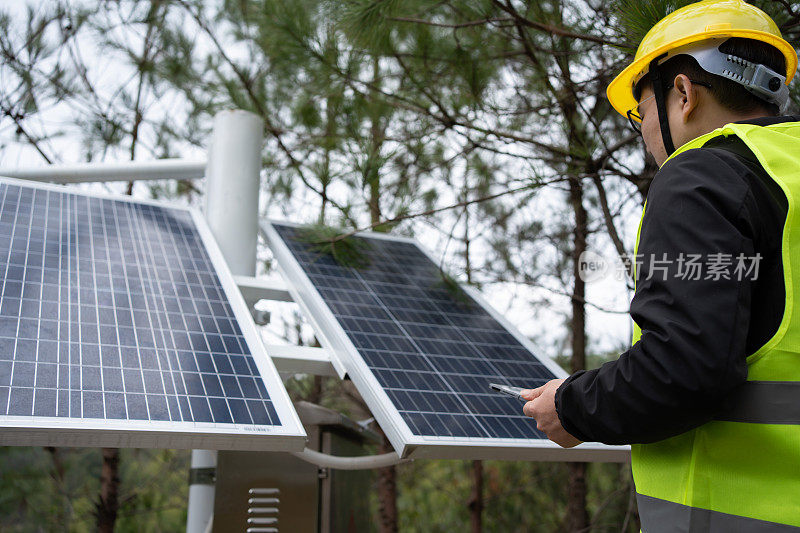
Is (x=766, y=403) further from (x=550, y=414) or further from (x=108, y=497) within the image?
(x=108, y=497)

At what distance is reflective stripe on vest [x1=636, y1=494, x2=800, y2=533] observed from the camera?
1.31 m

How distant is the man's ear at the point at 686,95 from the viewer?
167cm

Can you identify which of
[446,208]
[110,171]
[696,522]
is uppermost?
[110,171]

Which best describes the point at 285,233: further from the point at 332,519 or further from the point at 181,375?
the point at 181,375

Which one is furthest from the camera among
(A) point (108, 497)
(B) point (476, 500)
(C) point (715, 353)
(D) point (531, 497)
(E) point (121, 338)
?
(D) point (531, 497)

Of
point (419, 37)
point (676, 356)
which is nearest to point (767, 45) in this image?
point (676, 356)

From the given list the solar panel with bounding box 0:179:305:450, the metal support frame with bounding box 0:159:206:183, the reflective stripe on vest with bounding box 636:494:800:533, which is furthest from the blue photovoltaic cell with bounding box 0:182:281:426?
the reflective stripe on vest with bounding box 636:494:800:533

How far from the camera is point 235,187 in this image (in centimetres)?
409

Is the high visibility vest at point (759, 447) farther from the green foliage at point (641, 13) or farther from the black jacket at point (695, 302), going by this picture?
the green foliage at point (641, 13)

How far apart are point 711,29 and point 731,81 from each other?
0.14 m

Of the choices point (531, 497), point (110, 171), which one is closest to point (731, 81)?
point (110, 171)

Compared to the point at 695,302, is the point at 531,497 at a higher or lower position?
lower

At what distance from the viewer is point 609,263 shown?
14.1 ft

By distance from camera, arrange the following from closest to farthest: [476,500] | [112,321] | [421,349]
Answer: [112,321] < [421,349] < [476,500]
